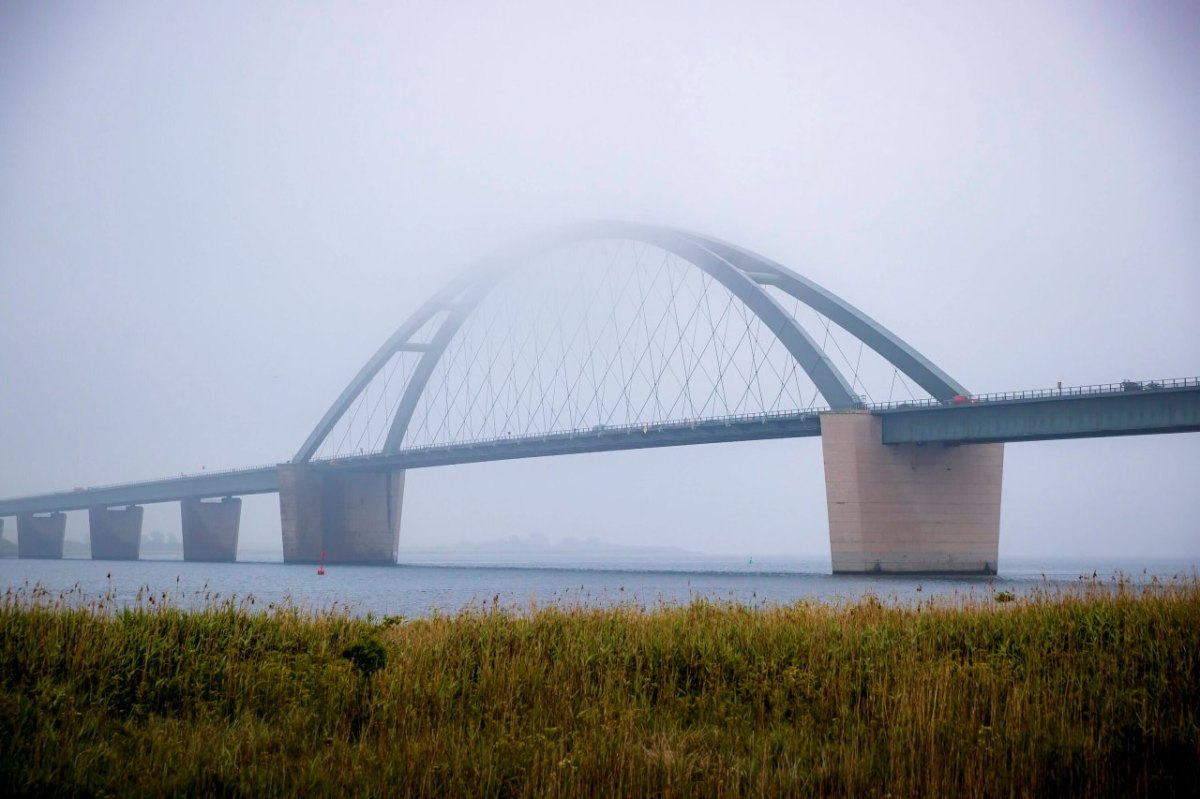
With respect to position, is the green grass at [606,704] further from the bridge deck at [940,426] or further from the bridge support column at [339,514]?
the bridge support column at [339,514]

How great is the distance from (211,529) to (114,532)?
16074mm

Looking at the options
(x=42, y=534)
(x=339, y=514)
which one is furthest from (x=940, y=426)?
(x=42, y=534)

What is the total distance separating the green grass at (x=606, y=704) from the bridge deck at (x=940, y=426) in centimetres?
4140

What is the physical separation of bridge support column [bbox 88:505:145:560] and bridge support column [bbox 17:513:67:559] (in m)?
10.8

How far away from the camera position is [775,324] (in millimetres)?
71562

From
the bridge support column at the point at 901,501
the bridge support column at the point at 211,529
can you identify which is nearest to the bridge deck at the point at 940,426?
the bridge support column at the point at 901,501

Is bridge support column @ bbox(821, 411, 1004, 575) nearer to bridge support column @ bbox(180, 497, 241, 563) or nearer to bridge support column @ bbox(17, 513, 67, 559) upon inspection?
bridge support column @ bbox(180, 497, 241, 563)

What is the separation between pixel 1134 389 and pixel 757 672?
47.9 meters

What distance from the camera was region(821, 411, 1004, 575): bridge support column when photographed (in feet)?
202

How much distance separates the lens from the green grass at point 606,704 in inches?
362

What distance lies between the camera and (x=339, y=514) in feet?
362

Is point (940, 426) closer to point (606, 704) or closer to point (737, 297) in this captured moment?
point (737, 297)

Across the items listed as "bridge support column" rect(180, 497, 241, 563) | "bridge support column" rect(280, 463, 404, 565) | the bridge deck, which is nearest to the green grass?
the bridge deck

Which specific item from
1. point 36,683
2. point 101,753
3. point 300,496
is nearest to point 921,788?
point 101,753
